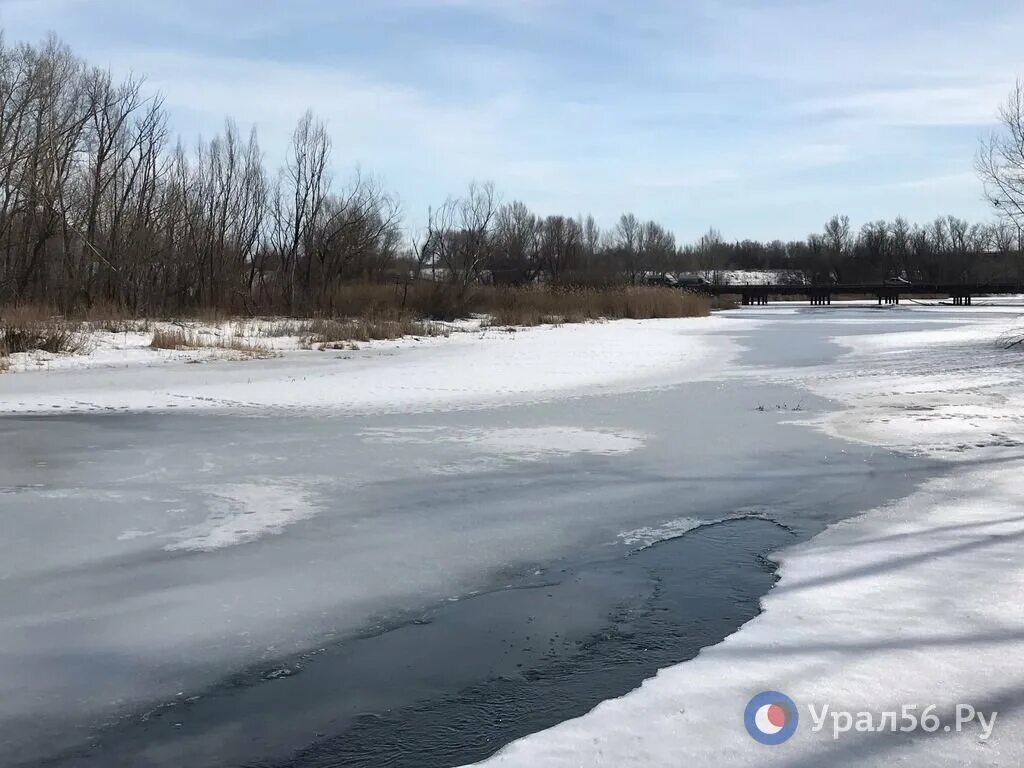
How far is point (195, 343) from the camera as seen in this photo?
16625mm

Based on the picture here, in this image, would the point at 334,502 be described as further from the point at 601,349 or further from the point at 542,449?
the point at 601,349

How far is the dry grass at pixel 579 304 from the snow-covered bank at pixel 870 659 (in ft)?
76.1

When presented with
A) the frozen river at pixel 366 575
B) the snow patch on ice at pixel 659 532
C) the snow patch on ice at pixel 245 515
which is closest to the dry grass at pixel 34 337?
the frozen river at pixel 366 575

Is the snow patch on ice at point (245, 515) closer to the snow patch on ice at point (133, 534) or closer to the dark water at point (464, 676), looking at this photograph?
the snow patch on ice at point (133, 534)

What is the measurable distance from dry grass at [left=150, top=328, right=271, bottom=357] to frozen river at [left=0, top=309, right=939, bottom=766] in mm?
8609

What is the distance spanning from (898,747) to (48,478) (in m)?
5.33

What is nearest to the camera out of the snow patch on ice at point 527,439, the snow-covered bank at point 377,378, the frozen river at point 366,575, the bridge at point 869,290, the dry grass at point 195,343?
the frozen river at point 366,575

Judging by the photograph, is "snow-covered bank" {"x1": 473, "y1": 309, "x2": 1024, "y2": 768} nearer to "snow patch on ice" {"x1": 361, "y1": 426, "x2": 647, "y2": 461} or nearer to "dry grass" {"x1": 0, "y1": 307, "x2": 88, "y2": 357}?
"snow patch on ice" {"x1": 361, "y1": 426, "x2": 647, "y2": 461}

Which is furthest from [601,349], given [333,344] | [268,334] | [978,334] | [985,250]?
A: [985,250]

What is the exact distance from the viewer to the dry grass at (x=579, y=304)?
→ 96.3 ft

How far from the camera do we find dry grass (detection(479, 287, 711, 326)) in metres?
29.4
